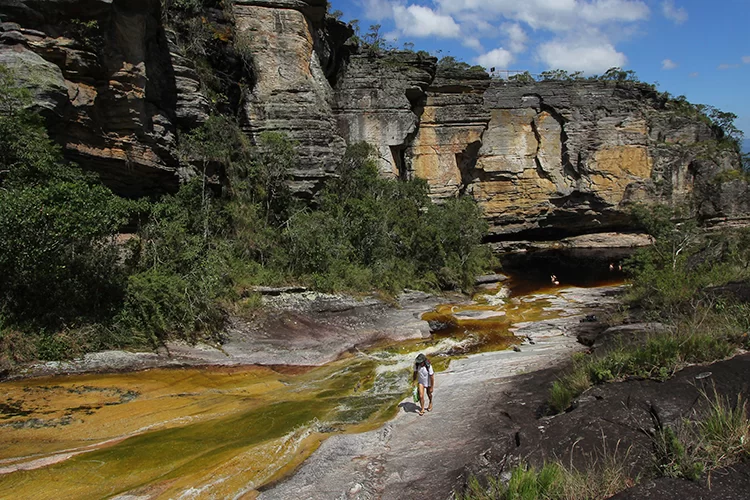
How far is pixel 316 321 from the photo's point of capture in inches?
694

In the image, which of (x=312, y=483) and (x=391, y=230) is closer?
(x=312, y=483)

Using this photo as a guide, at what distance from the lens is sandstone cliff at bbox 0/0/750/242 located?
15391mm

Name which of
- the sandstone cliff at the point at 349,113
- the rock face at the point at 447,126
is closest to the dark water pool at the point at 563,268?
the sandstone cliff at the point at 349,113

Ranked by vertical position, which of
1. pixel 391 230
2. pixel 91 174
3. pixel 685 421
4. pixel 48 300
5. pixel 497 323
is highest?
pixel 91 174

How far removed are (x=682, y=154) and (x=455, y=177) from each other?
21120 millimetres

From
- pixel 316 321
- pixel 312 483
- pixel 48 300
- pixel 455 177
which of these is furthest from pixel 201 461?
pixel 455 177

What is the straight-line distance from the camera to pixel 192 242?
1727 cm

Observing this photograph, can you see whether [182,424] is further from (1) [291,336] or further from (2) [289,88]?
(2) [289,88]

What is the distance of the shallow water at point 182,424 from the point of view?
275 inches

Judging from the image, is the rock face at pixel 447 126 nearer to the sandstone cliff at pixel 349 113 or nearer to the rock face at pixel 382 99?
the sandstone cliff at pixel 349 113

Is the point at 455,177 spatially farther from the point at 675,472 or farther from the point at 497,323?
the point at 675,472

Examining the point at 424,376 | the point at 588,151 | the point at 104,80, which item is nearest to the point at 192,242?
the point at 104,80

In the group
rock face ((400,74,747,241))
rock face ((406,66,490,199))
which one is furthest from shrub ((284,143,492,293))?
rock face ((400,74,747,241))

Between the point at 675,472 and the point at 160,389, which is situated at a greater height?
the point at 675,472
